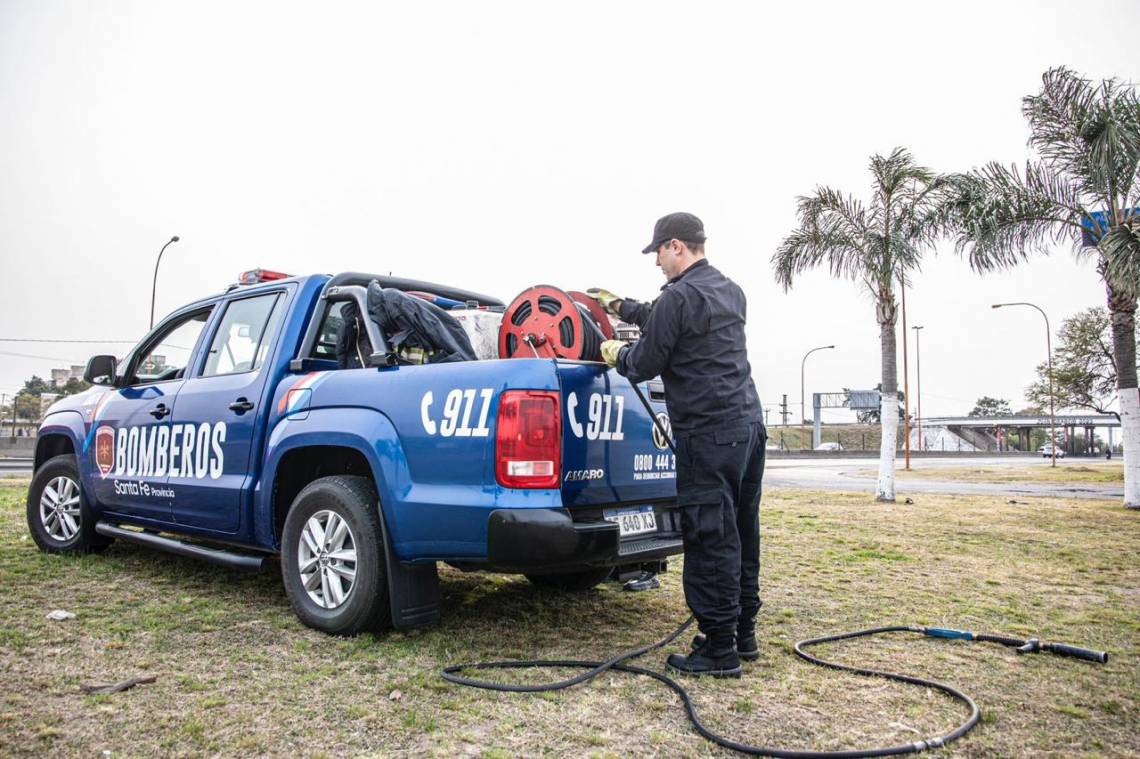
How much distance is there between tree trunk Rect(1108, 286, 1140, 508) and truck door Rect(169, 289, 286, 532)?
41.1ft

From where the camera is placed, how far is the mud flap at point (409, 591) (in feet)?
12.2

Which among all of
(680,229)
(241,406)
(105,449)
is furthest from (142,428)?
(680,229)

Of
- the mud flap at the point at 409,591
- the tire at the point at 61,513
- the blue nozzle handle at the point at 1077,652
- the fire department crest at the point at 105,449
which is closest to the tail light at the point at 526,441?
the mud flap at the point at 409,591

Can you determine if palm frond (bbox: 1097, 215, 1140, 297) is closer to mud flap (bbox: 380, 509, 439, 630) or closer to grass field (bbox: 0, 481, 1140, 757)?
grass field (bbox: 0, 481, 1140, 757)

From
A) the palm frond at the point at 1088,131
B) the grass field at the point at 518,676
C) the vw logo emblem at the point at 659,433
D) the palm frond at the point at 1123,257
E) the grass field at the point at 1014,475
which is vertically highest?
the palm frond at the point at 1088,131

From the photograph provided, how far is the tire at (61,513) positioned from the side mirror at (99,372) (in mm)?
735

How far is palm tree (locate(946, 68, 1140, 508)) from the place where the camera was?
11969 mm

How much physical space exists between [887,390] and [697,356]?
11510mm

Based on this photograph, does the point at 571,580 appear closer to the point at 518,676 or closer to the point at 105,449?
the point at 518,676

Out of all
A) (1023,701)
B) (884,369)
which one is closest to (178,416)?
(1023,701)

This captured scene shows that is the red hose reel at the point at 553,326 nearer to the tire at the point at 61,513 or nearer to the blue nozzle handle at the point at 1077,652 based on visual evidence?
the blue nozzle handle at the point at 1077,652

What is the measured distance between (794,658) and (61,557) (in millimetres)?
5294

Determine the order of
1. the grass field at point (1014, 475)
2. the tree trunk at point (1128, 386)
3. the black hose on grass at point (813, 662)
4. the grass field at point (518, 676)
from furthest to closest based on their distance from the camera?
the grass field at point (1014, 475), the tree trunk at point (1128, 386), the grass field at point (518, 676), the black hose on grass at point (813, 662)

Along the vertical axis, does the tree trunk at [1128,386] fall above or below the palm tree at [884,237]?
below
